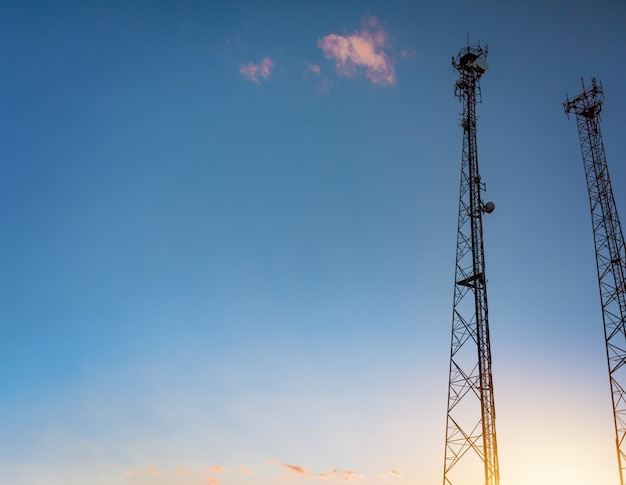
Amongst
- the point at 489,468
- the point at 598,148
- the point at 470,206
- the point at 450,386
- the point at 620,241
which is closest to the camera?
the point at 489,468

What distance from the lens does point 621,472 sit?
38.0 m

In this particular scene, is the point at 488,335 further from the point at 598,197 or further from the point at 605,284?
the point at 598,197

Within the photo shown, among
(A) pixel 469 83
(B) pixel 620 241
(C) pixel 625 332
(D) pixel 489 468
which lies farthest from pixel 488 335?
(A) pixel 469 83

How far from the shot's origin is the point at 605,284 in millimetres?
44312

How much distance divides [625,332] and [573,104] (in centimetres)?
2118

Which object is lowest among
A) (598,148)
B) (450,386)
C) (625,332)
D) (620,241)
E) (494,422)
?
(494,422)

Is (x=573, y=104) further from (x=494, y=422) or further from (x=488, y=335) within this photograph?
(x=494, y=422)

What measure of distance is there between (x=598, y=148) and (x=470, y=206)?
51.7 feet

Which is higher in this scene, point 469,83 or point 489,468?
point 469,83

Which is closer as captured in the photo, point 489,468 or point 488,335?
point 489,468

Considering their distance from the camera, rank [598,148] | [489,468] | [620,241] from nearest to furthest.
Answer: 1. [489,468]
2. [620,241]
3. [598,148]

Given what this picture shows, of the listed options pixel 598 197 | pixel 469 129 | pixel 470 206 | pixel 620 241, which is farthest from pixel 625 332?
pixel 469 129

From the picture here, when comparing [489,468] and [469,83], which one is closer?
[489,468]

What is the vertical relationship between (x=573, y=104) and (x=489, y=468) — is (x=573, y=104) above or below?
above
